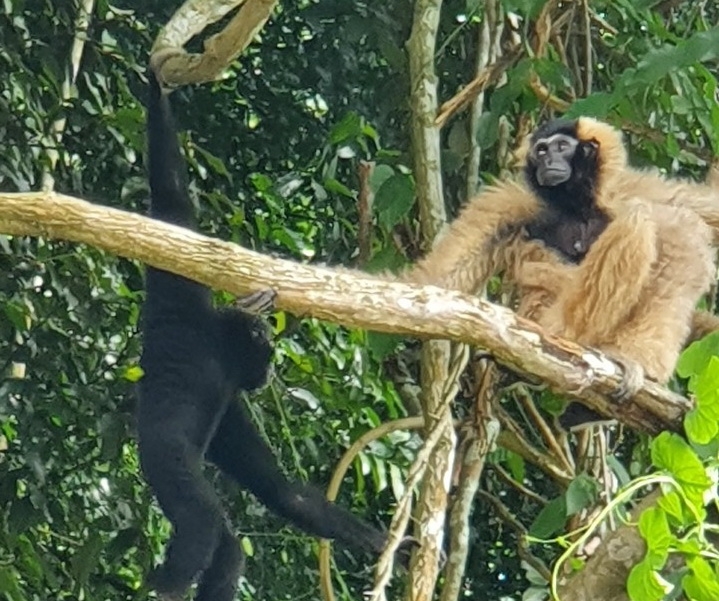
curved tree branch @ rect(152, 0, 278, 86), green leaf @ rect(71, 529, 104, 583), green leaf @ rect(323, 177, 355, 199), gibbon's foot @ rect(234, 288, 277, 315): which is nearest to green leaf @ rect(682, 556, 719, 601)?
gibbon's foot @ rect(234, 288, 277, 315)

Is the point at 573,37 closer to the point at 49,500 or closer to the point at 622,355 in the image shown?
the point at 622,355

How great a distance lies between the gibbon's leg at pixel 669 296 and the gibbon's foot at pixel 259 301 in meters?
1.20

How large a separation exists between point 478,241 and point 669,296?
644mm

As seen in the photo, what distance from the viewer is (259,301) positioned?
303 cm

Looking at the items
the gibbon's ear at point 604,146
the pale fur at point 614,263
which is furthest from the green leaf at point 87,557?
the gibbon's ear at point 604,146

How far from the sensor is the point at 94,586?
4969mm

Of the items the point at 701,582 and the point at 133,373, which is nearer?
the point at 701,582

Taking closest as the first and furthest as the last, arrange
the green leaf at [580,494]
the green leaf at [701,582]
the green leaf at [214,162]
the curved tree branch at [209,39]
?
the green leaf at [701,582] → the curved tree branch at [209,39] → the green leaf at [580,494] → the green leaf at [214,162]

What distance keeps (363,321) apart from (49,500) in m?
1.97

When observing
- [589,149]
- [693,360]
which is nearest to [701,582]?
[693,360]

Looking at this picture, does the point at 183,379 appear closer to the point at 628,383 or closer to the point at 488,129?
the point at 488,129

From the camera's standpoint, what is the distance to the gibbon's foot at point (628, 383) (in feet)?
11.7

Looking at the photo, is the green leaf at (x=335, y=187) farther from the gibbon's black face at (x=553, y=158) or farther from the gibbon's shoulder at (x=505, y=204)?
the gibbon's black face at (x=553, y=158)

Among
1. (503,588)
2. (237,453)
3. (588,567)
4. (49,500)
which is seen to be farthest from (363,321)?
(503,588)
